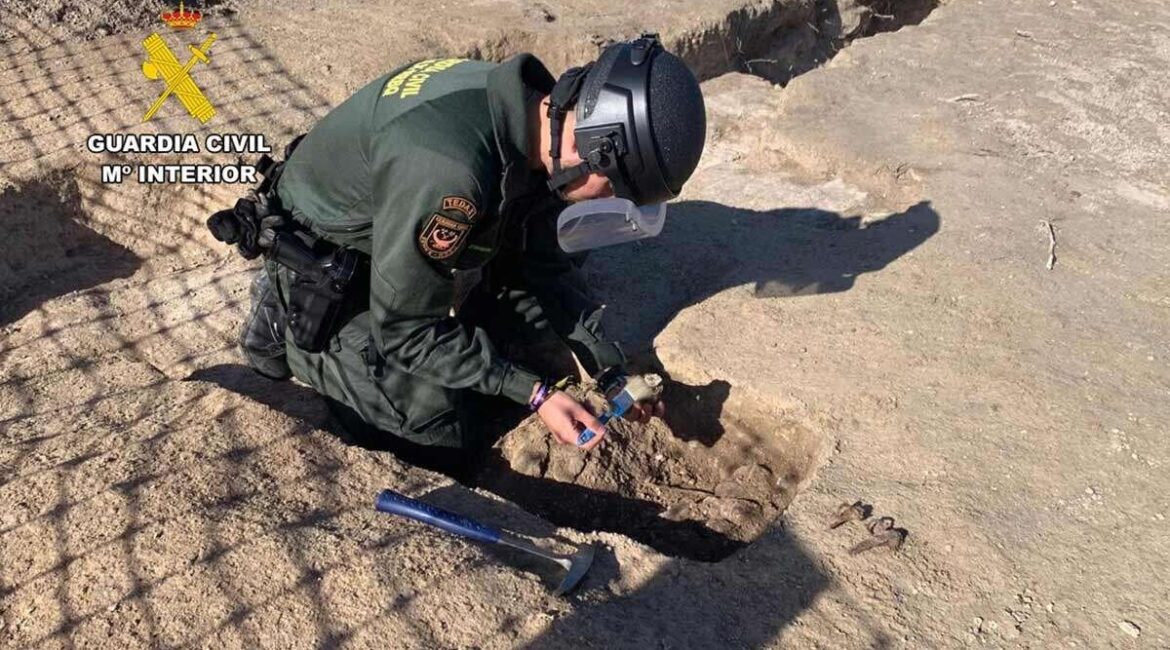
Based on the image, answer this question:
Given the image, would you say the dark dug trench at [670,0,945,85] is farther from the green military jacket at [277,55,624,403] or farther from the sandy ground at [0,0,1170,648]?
the green military jacket at [277,55,624,403]

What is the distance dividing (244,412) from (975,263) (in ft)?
8.94

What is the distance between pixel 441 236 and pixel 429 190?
12 centimetres

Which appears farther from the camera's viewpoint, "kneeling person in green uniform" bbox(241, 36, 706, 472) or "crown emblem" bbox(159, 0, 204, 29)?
"crown emblem" bbox(159, 0, 204, 29)

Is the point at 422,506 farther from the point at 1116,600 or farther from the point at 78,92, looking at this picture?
the point at 78,92

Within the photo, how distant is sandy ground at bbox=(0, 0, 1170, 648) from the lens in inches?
89.8

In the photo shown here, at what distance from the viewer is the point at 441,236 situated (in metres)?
2.45

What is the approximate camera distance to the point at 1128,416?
9.70ft

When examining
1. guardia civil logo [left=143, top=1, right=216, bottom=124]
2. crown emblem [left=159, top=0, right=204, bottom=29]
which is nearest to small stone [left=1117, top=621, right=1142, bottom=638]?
guardia civil logo [left=143, top=1, right=216, bottom=124]

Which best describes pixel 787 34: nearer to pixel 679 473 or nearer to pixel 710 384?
pixel 710 384

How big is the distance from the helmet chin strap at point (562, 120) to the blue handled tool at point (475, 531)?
888 millimetres

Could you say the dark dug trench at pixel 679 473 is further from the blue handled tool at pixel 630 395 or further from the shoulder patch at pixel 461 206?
the shoulder patch at pixel 461 206

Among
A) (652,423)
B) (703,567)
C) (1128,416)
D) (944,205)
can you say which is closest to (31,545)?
(703,567)

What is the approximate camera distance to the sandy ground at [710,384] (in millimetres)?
2281

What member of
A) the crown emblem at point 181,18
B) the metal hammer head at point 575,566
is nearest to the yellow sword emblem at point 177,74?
the crown emblem at point 181,18
